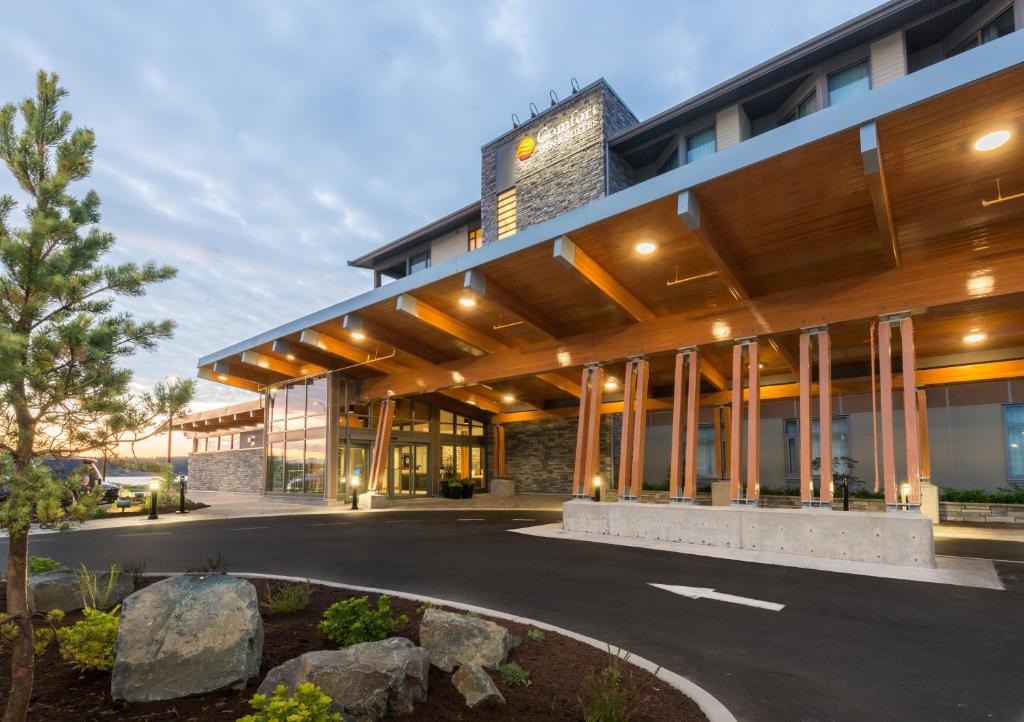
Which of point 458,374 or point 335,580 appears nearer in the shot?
point 335,580

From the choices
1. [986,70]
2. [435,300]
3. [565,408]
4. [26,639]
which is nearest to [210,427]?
[565,408]

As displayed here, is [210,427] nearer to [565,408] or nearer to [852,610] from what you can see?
[565,408]

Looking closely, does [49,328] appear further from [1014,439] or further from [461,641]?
[1014,439]

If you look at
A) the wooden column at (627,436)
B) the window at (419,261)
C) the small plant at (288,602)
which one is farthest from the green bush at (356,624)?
the window at (419,261)

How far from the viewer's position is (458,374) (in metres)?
21.0

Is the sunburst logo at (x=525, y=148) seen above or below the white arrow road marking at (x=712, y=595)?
above

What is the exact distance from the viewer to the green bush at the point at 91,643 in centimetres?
424

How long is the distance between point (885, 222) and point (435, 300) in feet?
36.4

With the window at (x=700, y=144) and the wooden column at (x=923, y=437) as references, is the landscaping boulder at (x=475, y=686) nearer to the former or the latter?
the wooden column at (x=923, y=437)

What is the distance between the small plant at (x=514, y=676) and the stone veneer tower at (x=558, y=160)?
1829 cm

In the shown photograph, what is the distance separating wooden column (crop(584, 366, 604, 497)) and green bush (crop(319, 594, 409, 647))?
10605 mm

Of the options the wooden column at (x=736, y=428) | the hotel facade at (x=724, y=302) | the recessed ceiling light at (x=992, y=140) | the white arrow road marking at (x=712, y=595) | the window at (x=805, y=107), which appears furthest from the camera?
the window at (x=805, y=107)

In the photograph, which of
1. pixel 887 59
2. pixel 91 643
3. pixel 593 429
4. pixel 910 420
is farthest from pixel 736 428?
pixel 91 643

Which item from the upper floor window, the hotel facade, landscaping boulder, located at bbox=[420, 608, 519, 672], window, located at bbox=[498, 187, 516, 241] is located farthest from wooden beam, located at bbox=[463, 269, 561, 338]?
the upper floor window
